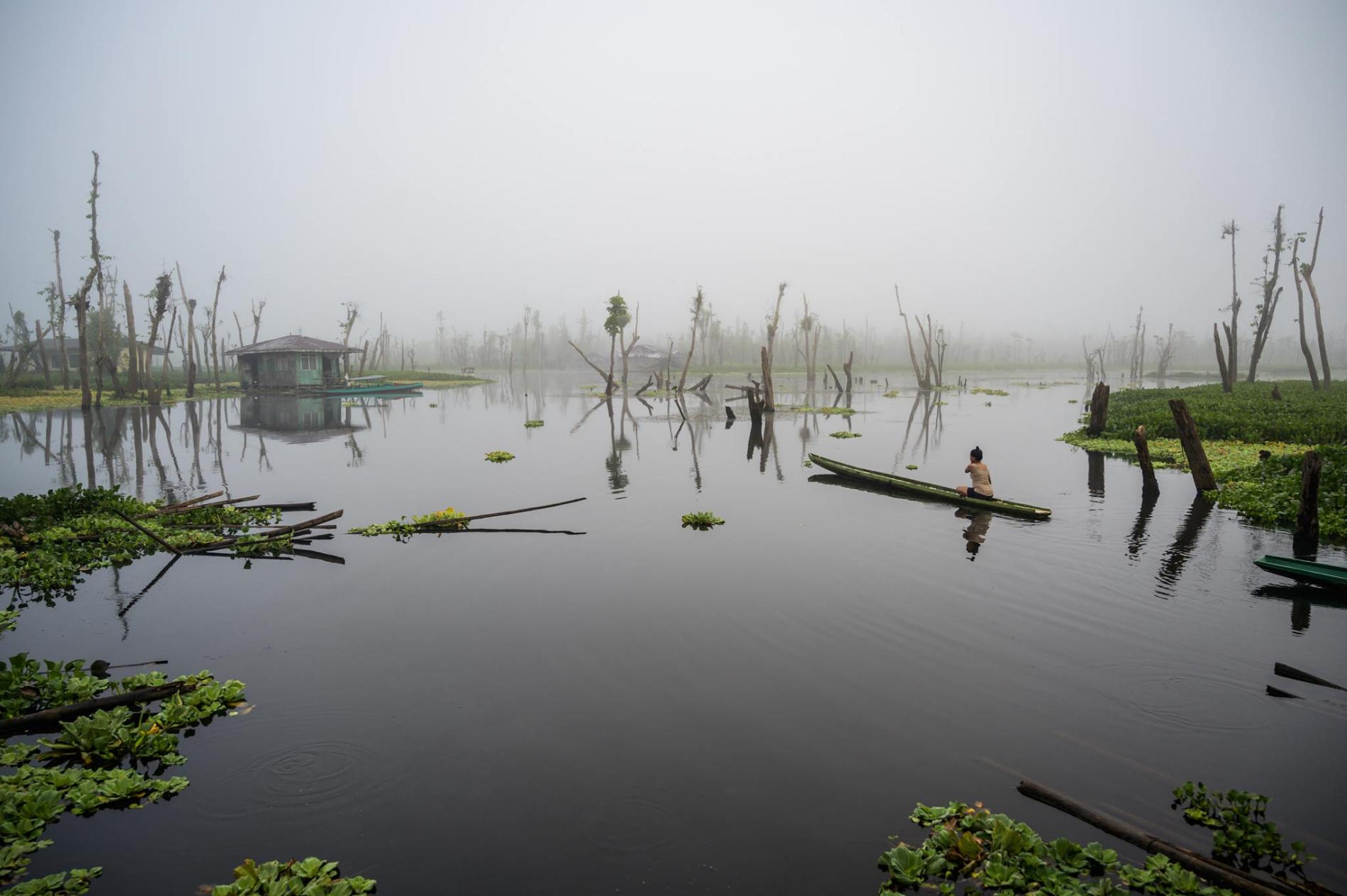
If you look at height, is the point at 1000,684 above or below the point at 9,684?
below

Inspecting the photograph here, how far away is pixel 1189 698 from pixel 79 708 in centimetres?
1082

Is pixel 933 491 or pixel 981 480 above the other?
pixel 981 480

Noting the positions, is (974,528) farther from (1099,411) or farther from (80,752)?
(1099,411)

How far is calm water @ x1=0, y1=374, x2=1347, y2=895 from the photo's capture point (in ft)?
18.0

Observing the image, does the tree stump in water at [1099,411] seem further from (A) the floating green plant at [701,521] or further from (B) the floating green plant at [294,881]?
(B) the floating green plant at [294,881]

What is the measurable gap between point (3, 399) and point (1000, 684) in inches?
2246

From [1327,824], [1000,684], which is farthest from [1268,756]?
[1000,684]

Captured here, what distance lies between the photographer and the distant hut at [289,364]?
5616 cm

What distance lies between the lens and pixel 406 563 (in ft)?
41.1

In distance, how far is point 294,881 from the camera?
4789 mm

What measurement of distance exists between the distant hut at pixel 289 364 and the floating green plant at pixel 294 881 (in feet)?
187

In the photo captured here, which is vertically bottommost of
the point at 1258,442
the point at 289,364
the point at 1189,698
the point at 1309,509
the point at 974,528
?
the point at 1189,698

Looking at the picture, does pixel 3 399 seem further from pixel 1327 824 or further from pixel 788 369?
pixel 788 369

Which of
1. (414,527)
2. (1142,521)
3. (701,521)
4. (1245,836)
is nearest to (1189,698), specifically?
(1245,836)
